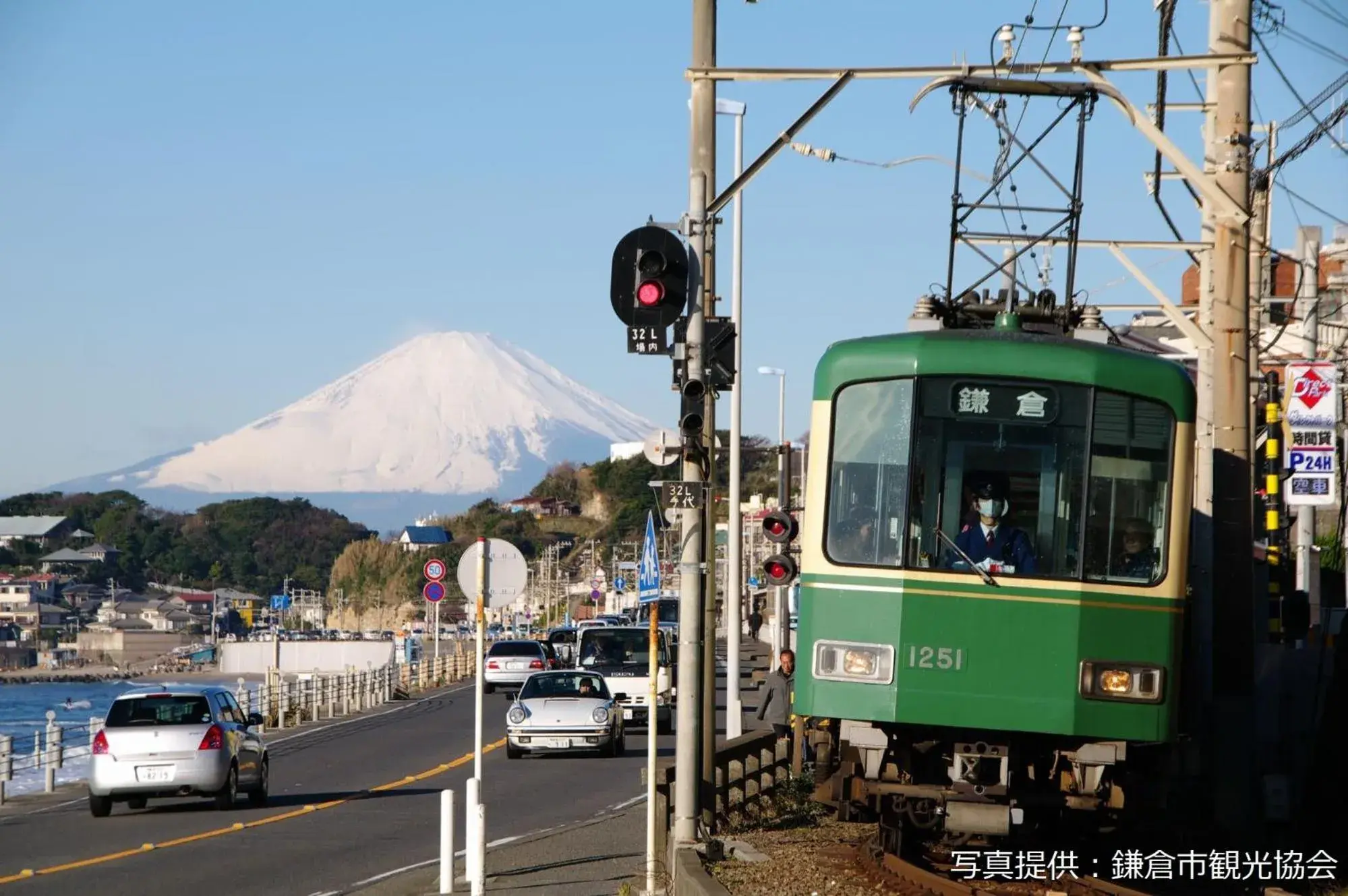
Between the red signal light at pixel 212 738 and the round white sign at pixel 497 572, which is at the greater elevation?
the round white sign at pixel 497 572

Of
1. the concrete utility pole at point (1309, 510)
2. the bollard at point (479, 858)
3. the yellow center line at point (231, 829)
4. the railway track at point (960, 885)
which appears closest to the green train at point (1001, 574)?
the railway track at point (960, 885)

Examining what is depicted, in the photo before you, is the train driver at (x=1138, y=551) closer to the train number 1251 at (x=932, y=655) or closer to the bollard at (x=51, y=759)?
the train number 1251 at (x=932, y=655)

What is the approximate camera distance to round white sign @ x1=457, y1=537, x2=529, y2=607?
16.4 m

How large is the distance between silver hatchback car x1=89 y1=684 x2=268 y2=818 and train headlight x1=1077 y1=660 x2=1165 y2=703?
1203 centimetres

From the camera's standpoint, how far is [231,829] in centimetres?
2002

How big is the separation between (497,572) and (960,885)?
576 cm

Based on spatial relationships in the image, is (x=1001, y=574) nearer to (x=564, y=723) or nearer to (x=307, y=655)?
(x=564, y=723)

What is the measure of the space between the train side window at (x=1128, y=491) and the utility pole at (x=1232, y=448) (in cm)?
421

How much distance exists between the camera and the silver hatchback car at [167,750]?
21.5 meters

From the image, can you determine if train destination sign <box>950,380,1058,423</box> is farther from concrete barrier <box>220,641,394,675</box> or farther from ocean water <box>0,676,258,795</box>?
concrete barrier <box>220,641,394,675</box>

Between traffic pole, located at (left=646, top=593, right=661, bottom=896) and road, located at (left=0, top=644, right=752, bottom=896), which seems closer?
traffic pole, located at (left=646, top=593, right=661, bottom=896)

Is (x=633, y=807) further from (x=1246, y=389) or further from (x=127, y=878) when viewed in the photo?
(x=1246, y=389)

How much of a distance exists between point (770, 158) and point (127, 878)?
26.1ft

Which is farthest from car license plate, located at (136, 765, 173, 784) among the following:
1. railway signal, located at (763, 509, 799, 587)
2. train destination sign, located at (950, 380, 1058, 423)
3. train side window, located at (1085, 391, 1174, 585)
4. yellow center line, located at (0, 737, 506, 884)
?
train side window, located at (1085, 391, 1174, 585)
